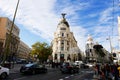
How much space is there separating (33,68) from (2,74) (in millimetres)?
8220

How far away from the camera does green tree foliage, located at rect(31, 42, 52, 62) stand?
7431 centimetres

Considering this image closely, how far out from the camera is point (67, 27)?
318 feet

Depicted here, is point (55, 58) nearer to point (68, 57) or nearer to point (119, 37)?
point (68, 57)

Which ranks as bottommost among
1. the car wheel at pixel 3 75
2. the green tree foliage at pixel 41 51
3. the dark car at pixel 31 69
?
the car wheel at pixel 3 75

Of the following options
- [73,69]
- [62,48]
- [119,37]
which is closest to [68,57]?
[62,48]

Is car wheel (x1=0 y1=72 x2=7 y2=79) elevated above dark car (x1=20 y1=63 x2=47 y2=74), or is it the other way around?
dark car (x1=20 y1=63 x2=47 y2=74)

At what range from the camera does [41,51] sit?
7475 centimetres

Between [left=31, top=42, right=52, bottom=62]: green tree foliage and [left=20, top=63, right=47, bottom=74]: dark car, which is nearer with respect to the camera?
[left=20, top=63, right=47, bottom=74]: dark car

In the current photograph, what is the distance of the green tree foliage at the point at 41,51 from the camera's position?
244 ft

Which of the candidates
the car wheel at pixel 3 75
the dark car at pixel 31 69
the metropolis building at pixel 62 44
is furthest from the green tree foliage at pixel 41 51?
the car wheel at pixel 3 75

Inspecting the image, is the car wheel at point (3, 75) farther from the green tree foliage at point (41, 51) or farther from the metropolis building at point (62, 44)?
the metropolis building at point (62, 44)

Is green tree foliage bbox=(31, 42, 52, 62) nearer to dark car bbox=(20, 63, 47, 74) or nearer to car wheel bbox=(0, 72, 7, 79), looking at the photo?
dark car bbox=(20, 63, 47, 74)

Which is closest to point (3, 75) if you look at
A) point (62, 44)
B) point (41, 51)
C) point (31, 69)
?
point (31, 69)

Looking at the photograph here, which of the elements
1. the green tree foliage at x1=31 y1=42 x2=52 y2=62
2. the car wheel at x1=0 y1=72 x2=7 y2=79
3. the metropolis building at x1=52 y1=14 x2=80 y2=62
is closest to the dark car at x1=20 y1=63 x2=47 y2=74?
the car wheel at x1=0 y1=72 x2=7 y2=79
